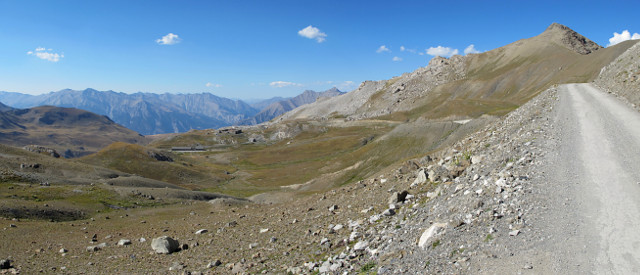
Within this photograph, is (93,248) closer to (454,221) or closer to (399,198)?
(399,198)

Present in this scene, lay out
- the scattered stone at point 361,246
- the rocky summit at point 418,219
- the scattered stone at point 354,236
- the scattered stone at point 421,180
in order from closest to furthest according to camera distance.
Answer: the rocky summit at point 418,219
the scattered stone at point 361,246
the scattered stone at point 354,236
the scattered stone at point 421,180

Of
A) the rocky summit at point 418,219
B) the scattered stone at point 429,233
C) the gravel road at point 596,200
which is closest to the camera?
the gravel road at point 596,200

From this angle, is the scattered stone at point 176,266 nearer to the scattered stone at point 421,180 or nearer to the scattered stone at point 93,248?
the scattered stone at point 93,248

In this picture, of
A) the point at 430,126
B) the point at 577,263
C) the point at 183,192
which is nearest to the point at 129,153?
the point at 183,192

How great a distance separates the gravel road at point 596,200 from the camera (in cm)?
1109

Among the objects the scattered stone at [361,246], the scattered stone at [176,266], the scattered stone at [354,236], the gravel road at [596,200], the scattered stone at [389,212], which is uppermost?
the gravel road at [596,200]

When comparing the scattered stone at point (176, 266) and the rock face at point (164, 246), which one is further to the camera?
the rock face at point (164, 246)

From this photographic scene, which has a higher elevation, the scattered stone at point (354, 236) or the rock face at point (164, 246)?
the scattered stone at point (354, 236)

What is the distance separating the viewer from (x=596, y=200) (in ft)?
49.2

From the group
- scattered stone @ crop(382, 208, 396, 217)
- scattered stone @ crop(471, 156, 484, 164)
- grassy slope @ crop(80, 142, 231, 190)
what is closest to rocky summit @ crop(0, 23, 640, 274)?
scattered stone @ crop(382, 208, 396, 217)

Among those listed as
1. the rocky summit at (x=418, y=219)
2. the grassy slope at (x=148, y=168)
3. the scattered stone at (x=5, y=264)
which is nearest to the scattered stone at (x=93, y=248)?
the rocky summit at (x=418, y=219)

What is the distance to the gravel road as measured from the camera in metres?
11.1

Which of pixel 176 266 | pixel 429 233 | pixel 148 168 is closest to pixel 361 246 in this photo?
pixel 429 233

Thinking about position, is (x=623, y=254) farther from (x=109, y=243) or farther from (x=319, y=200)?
(x=109, y=243)
